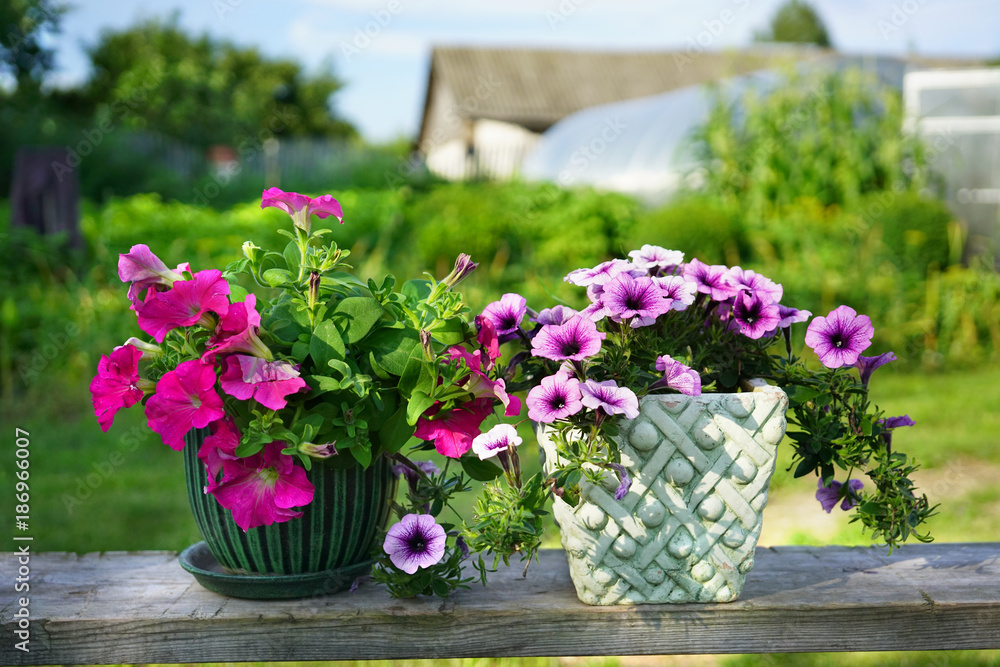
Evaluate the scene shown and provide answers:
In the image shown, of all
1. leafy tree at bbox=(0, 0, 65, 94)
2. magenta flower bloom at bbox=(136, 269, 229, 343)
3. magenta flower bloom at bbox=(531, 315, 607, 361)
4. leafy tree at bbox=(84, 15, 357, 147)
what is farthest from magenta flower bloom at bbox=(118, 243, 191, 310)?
leafy tree at bbox=(84, 15, 357, 147)

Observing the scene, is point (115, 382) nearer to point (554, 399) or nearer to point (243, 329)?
point (243, 329)

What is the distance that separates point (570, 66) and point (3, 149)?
14617mm

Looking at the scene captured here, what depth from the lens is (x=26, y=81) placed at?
15219 millimetres

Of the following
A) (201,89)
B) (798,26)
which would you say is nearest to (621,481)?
(201,89)

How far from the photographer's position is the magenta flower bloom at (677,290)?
119 cm

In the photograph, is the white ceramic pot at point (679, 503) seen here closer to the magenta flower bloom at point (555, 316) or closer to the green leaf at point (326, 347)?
the magenta flower bloom at point (555, 316)

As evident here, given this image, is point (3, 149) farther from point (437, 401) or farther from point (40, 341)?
point (437, 401)

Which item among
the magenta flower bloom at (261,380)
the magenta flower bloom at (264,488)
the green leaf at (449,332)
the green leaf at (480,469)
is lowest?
the green leaf at (480,469)

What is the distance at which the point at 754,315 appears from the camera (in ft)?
4.18

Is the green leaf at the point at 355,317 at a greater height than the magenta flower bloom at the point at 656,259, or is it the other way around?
the magenta flower bloom at the point at 656,259

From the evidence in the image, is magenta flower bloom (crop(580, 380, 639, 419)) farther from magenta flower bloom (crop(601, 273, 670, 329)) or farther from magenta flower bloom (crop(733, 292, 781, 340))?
magenta flower bloom (crop(733, 292, 781, 340))

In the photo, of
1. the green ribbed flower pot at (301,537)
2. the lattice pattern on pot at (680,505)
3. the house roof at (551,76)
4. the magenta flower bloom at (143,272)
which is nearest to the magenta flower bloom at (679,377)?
the lattice pattern on pot at (680,505)

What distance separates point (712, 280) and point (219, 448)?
0.77 meters

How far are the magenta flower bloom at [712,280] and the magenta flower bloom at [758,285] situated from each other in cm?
2
